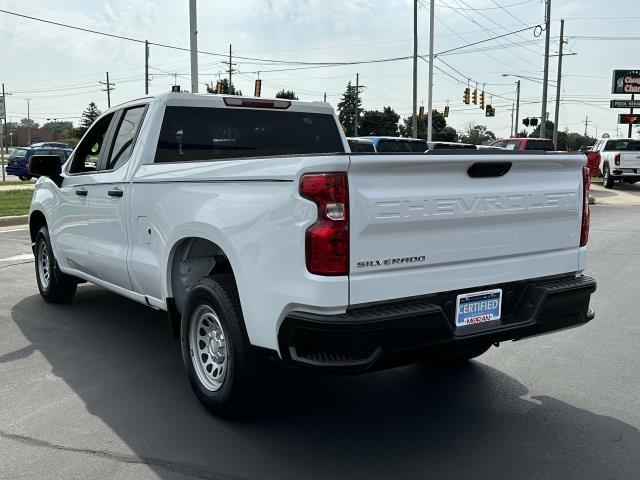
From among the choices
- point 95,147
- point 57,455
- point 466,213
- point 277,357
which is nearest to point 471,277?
point 466,213

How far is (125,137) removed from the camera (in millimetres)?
5332

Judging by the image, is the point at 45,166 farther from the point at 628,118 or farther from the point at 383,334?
the point at 628,118

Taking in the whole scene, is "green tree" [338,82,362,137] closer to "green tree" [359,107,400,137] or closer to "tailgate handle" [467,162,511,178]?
"green tree" [359,107,400,137]

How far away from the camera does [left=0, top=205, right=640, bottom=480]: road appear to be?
340 cm

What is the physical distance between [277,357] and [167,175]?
1.60 meters

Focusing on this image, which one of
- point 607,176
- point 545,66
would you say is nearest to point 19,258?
point 607,176

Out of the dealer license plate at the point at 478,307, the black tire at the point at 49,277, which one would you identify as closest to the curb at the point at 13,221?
the black tire at the point at 49,277

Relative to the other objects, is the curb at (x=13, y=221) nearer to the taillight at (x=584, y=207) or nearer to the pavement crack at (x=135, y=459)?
the pavement crack at (x=135, y=459)

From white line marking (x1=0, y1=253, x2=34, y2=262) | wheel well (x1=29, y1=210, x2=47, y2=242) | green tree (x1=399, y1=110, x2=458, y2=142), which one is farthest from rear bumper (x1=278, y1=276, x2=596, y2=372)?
green tree (x1=399, y1=110, x2=458, y2=142)

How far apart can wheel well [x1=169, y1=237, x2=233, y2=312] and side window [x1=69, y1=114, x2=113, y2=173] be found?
185 cm

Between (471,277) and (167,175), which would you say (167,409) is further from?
(471,277)

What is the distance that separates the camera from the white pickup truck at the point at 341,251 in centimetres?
317

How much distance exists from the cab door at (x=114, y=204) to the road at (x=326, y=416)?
0.69 metres

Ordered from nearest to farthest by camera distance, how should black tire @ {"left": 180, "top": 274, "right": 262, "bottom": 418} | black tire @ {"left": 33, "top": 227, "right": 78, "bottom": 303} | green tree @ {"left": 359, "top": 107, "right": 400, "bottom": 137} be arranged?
black tire @ {"left": 180, "top": 274, "right": 262, "bottom": 418}, black tire @ {"left": 33, "top": 227, "right": 78, "bottom": 303}, green tree @ {"left": 359, "top": 107, "right": 400, "bottom": 137}
